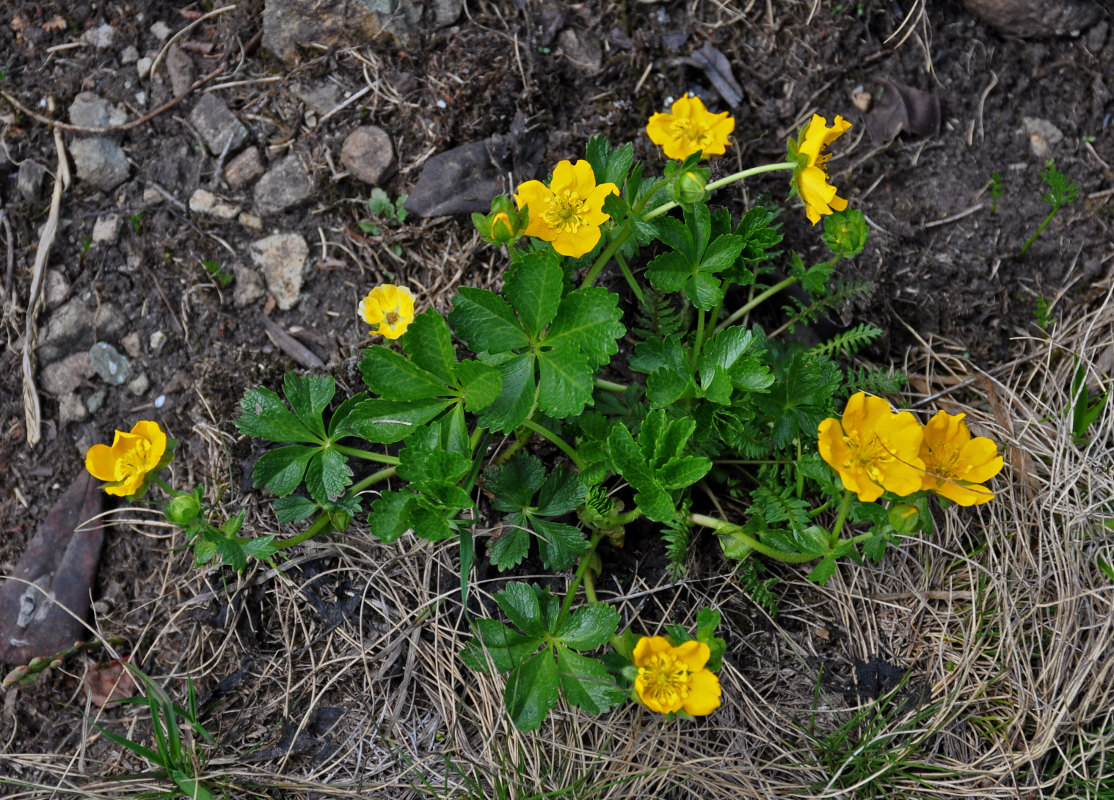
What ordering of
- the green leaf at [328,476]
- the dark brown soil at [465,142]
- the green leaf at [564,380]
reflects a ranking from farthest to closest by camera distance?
the dark brown soil at [465,142] < the green leaf at [328,476] < the green leaf at [564,380]

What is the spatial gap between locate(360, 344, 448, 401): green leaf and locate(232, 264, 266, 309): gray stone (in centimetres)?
92

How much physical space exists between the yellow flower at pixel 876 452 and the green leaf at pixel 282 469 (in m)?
1.51

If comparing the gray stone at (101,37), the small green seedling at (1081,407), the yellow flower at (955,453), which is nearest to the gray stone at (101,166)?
the gray stone at (101,37)

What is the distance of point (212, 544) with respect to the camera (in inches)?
86.6

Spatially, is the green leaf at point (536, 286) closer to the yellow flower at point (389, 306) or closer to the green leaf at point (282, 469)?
the yellow flower at point (389, 306)

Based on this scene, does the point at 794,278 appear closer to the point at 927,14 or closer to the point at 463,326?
the point at 463,326

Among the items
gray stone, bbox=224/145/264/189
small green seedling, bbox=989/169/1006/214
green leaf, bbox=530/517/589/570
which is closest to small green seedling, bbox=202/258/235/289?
gray stone, bbox=224/145/264/189

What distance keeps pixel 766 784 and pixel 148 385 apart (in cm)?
244

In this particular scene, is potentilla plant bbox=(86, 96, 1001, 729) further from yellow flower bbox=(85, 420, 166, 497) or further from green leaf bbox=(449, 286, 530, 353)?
yellow flower bbox=(85, 420, 166, 497)

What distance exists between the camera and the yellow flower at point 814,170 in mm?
2188

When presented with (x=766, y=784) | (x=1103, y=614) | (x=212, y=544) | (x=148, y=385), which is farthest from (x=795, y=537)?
(x=148, y=385)

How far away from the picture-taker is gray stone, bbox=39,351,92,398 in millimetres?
2832

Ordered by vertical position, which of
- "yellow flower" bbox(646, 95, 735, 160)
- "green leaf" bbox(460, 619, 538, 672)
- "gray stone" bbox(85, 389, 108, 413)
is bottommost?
"green leaf" bbox(460, 619, 538, 672)

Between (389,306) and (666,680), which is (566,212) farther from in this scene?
(666,680)
